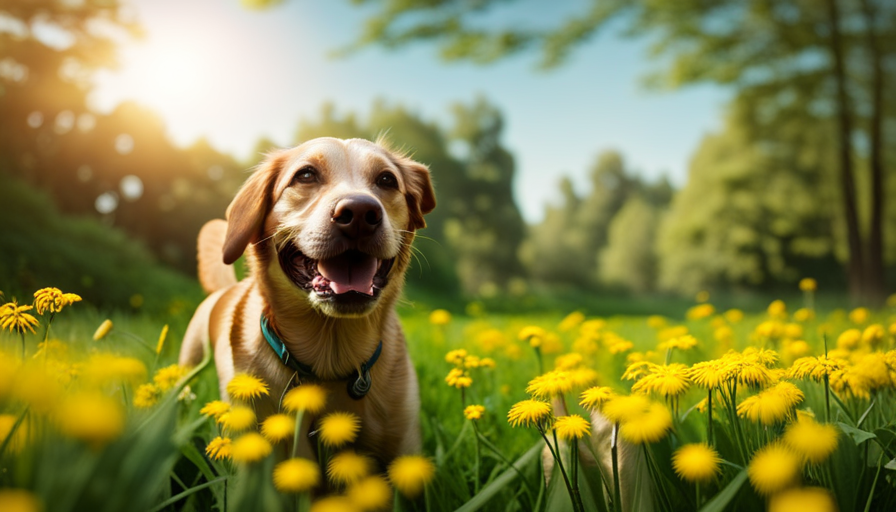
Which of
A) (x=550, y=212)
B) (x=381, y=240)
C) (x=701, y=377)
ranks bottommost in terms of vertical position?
(x=550, y=212)

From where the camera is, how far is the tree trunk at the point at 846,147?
12.9m

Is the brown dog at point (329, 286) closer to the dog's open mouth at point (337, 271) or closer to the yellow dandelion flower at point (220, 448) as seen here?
the dog's open mouth at point (337, 271)

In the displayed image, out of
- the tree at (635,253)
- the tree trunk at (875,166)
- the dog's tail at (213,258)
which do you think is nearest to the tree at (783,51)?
the tree trunk at (875,166)

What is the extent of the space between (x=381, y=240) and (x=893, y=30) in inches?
656

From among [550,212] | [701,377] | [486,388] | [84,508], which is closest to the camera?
[84,508]

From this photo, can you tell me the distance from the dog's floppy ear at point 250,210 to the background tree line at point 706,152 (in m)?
Result: 1.17

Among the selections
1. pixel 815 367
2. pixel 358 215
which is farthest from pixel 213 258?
pixel 815 367

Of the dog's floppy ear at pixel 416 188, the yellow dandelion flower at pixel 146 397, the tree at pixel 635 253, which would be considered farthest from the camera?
the tree at pixel 635 253

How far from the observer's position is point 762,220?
2286cm

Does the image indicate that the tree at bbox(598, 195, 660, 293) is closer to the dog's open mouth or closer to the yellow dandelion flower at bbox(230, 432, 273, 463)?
the dog's open mouth

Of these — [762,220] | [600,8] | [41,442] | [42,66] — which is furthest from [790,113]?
[42,66]

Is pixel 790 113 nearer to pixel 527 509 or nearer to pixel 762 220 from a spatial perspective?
pixel 762 220

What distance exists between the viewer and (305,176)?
237 cm

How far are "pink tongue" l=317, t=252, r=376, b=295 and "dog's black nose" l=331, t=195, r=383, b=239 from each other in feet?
0.58
